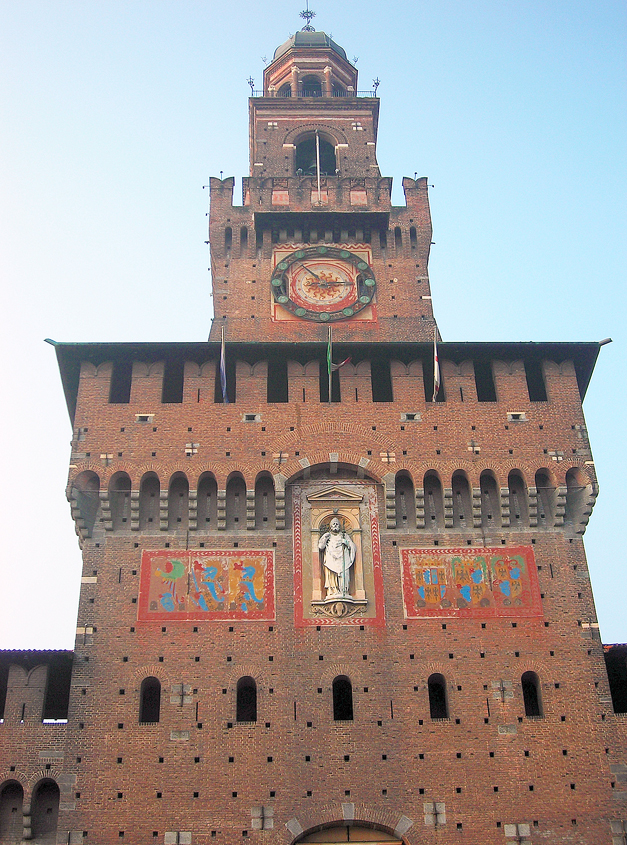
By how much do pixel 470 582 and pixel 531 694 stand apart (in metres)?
2.46

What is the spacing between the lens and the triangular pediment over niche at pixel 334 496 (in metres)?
21.0

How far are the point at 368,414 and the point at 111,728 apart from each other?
8.39 meters

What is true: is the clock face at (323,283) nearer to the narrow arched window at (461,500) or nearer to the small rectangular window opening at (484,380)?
the small rectangular window opening at (484,380)

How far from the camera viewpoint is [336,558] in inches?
796

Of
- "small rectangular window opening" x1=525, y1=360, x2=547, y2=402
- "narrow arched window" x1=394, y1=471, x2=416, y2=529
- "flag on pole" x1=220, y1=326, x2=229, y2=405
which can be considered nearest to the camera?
"narrow arched window" x1=394, y1=471, x2=416, y2=529

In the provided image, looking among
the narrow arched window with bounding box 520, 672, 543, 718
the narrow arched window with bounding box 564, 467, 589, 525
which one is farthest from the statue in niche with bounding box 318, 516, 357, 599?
the narrow arched window with bounding box 564, 467, 589, 525

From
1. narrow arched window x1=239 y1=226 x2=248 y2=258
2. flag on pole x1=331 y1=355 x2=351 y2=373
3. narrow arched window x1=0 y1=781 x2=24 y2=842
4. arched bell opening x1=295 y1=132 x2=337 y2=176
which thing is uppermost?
arched bell opening x1=295 y1=132 x2=337 y2=176

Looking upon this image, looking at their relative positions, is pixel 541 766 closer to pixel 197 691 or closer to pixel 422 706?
pixel 422 706

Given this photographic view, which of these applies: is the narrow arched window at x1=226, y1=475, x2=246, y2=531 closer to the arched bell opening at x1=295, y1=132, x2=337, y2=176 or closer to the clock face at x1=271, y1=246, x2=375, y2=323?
the clock face at x1=271, y1=246, x2=375, y2=323

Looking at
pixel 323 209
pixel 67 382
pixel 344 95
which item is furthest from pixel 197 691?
pixel 344 95

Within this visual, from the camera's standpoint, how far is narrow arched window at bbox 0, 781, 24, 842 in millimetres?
18141

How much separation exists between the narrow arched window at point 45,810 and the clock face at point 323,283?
1258 cm

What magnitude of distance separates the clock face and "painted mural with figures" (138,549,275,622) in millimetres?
7577

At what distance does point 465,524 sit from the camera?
21.0 metres
